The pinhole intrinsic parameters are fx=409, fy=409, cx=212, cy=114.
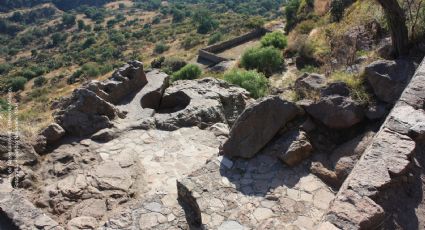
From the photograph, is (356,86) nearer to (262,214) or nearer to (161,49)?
(262,214)

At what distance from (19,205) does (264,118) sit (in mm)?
3558

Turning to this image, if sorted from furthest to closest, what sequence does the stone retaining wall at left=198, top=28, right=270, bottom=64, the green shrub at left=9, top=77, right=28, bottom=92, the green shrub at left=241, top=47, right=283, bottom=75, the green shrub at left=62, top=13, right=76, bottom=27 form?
the green shrub at left=62, top=13, right=76, bottom=27 → the green shrub at left=9, top=77, right=28, bottom=92 → the stone retaining wall at left=198, top=28, right=270, bottom=64 → the green shrub at left=241, top=47, right=283, bottom=75

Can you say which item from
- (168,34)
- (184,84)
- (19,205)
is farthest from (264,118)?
(168,34)

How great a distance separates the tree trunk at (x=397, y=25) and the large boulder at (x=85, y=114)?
5.33 meters

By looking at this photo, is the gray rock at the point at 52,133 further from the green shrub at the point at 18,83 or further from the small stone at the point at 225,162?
the green shrub at the point at 18,83

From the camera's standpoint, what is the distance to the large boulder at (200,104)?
26.9 ft

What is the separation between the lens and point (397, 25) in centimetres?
684

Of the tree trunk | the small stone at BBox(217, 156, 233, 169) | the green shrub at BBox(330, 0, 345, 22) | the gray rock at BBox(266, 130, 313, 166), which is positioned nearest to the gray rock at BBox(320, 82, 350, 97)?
the gray rock at BBox(266, 130, 313, 166)

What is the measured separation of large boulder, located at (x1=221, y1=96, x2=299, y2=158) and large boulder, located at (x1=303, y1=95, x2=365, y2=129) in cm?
36

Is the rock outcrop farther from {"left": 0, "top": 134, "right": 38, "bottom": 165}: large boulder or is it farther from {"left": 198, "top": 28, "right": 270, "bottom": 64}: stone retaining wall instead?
{"left": 198, "top": 28, "right": 270, "bottom": 64}: stone retaining wall

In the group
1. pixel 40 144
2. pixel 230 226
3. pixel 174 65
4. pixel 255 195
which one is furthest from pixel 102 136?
pixel 174 65

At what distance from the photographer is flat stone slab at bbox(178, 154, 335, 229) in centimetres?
485

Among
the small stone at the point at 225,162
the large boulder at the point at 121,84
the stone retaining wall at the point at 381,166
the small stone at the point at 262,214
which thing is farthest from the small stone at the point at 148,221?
the large boulder at the point at 121,84

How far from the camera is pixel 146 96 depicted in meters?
9.15
